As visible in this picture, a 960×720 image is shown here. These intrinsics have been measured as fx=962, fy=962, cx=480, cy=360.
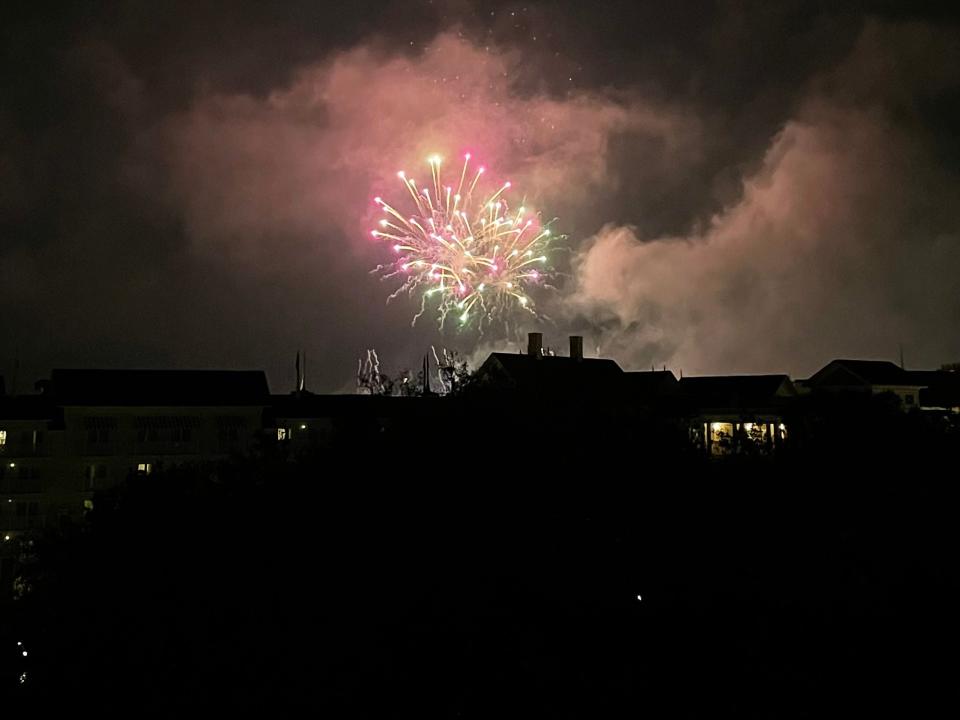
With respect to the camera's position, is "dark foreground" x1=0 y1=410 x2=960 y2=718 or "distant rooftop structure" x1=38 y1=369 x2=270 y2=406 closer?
"dark foreground" x1=0 y1=410 x2=960 y2=718

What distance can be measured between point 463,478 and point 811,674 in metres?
9.08

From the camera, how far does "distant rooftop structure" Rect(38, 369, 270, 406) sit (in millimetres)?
50531

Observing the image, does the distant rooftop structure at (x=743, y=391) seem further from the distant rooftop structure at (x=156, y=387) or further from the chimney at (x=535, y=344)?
the distant rooftop structure at (x=156, y=387)

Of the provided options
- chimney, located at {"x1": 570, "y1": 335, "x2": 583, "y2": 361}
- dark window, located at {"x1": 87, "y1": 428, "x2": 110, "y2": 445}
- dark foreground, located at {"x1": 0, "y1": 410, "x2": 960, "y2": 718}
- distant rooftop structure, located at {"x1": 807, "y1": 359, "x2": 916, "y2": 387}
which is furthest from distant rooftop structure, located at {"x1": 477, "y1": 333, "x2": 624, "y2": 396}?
dark foreground, located at {"x1": 0, "y1": 410, "x2": 960, "y2": 718}

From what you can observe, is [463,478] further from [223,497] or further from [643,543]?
[223,497]

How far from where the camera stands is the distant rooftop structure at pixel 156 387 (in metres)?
50.5

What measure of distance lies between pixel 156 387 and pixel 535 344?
21531mm

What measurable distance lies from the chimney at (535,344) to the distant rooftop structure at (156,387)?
1535 centimetres

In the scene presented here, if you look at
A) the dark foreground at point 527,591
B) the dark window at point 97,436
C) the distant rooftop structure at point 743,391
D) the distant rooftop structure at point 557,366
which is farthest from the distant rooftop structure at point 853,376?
the dark window at point 97,436

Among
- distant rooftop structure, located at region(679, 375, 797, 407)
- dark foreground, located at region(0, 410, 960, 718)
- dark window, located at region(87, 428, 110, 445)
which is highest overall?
distant rooftop structure, located at region(679, 375, 797, 407)

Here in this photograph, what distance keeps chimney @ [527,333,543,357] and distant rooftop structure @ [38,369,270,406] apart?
15.3 meters

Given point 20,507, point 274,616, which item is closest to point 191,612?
point 274,616

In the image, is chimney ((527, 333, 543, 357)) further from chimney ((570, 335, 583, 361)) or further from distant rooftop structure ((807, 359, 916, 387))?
distant rooftop structure ((807, 359, 916, 387))

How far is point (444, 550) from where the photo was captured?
22234 mm
